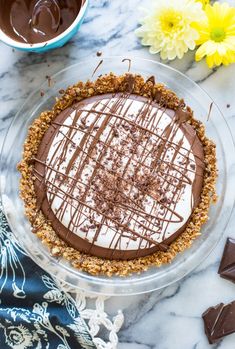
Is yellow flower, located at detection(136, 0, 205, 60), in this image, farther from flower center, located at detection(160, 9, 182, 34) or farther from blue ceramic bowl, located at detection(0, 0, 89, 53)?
blue ceramic bowl, located at detection(0, 0, 89, 53)

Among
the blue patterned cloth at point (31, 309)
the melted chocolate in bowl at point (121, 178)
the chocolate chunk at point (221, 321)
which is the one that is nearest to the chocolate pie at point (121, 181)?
the melted chocolate in bowl at point (121, 178)

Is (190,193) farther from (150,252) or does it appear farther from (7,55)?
(7,55)

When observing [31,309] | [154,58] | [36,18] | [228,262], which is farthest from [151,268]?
[36,18]

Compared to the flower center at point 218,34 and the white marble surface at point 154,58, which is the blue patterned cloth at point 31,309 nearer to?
the white marble surface at point 154,58

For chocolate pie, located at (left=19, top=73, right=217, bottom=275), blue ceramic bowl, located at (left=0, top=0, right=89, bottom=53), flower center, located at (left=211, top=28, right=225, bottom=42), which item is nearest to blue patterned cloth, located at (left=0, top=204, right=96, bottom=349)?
chocolate pie, located at (left=19, top=73, right=217, bottom=275)

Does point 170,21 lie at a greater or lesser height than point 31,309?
greater

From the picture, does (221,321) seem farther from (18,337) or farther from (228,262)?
(18,337)

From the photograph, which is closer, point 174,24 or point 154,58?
point 174,24
